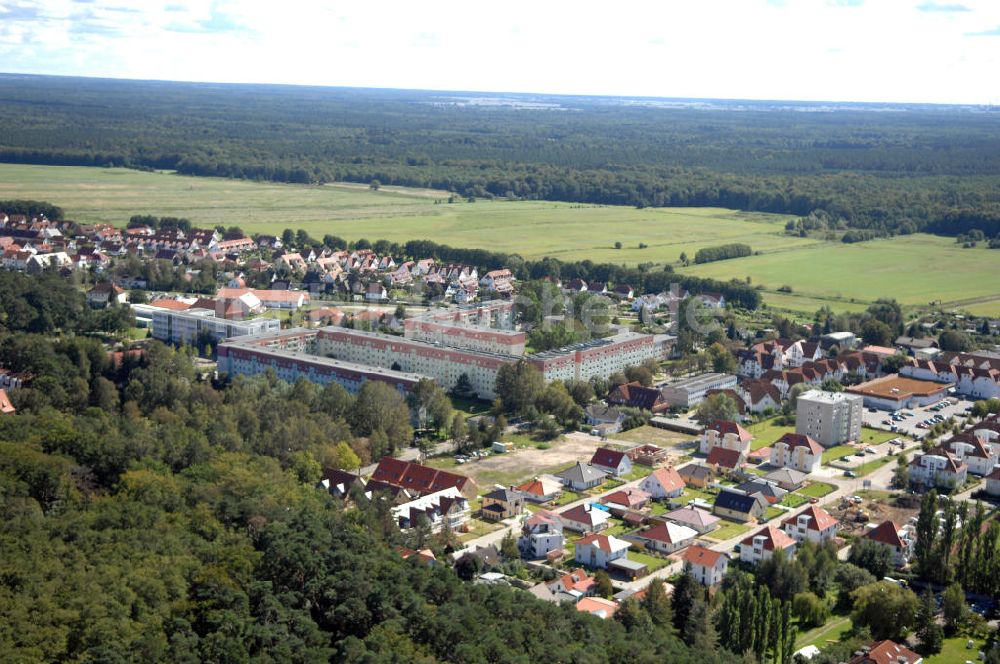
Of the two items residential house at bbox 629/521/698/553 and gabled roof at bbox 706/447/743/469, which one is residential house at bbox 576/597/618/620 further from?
gabled roof at bbox 706/447/743/469

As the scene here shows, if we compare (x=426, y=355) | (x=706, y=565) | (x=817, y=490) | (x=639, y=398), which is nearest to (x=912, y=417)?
(x=639, y=398)

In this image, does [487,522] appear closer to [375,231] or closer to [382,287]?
[382,287]

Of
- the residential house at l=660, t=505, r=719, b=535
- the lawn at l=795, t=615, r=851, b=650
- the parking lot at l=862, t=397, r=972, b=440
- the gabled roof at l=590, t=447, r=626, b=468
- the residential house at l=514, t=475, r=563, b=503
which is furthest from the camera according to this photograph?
the parking lot at l=862, t=397, r=972, b=440

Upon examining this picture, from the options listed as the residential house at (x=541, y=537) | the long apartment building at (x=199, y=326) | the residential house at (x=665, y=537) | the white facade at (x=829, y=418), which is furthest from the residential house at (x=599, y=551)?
the long apartment building at (x=199, y=326)

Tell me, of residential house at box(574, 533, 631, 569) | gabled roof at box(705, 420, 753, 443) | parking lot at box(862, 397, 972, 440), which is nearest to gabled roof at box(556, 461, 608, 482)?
gabled roof at box(705, 420, 753, 443)

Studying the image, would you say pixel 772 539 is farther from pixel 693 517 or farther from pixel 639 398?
pixel 639 398

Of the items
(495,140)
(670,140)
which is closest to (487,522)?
(495,140)

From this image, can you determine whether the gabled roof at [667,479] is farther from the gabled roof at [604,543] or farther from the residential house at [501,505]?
the gabled roof at [604,543]

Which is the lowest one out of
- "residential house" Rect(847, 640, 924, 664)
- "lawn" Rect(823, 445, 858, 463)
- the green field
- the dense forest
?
"lawn" Rect(823, 445, 858, 463)
